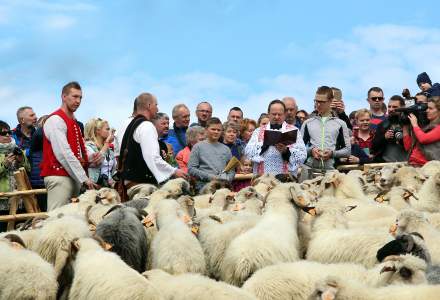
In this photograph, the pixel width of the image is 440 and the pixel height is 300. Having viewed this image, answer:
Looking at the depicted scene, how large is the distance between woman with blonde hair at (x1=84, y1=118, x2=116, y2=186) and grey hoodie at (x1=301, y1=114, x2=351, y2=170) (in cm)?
310

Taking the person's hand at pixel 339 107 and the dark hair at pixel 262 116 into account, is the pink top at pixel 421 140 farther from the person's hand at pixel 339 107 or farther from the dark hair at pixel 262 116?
the dark hair at pixel 262 116

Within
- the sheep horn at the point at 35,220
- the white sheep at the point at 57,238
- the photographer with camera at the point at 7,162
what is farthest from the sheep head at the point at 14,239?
the photographer with camera at the point at 7,162

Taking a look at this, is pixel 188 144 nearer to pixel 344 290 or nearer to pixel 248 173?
pixel 248 173

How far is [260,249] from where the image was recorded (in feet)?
21.8

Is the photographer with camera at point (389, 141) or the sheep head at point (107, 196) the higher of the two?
the photographer with camera at point (389, 141)

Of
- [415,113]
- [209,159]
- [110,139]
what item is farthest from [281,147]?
[110,139]

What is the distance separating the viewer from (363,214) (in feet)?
28.5

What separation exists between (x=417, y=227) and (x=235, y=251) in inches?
64.6

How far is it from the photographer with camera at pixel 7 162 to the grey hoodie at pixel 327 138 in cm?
434

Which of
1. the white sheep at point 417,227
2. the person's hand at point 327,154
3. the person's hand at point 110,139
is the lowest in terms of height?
the white sheep at point 417,227

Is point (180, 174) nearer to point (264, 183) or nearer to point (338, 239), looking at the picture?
point (264, 183)

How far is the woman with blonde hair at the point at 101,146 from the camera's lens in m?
11.8

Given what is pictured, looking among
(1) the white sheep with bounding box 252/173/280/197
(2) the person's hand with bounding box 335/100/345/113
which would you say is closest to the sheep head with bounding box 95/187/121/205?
(1) the white sheep with bounding box 252/173/280/197

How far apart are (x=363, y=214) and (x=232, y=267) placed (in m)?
2.51
